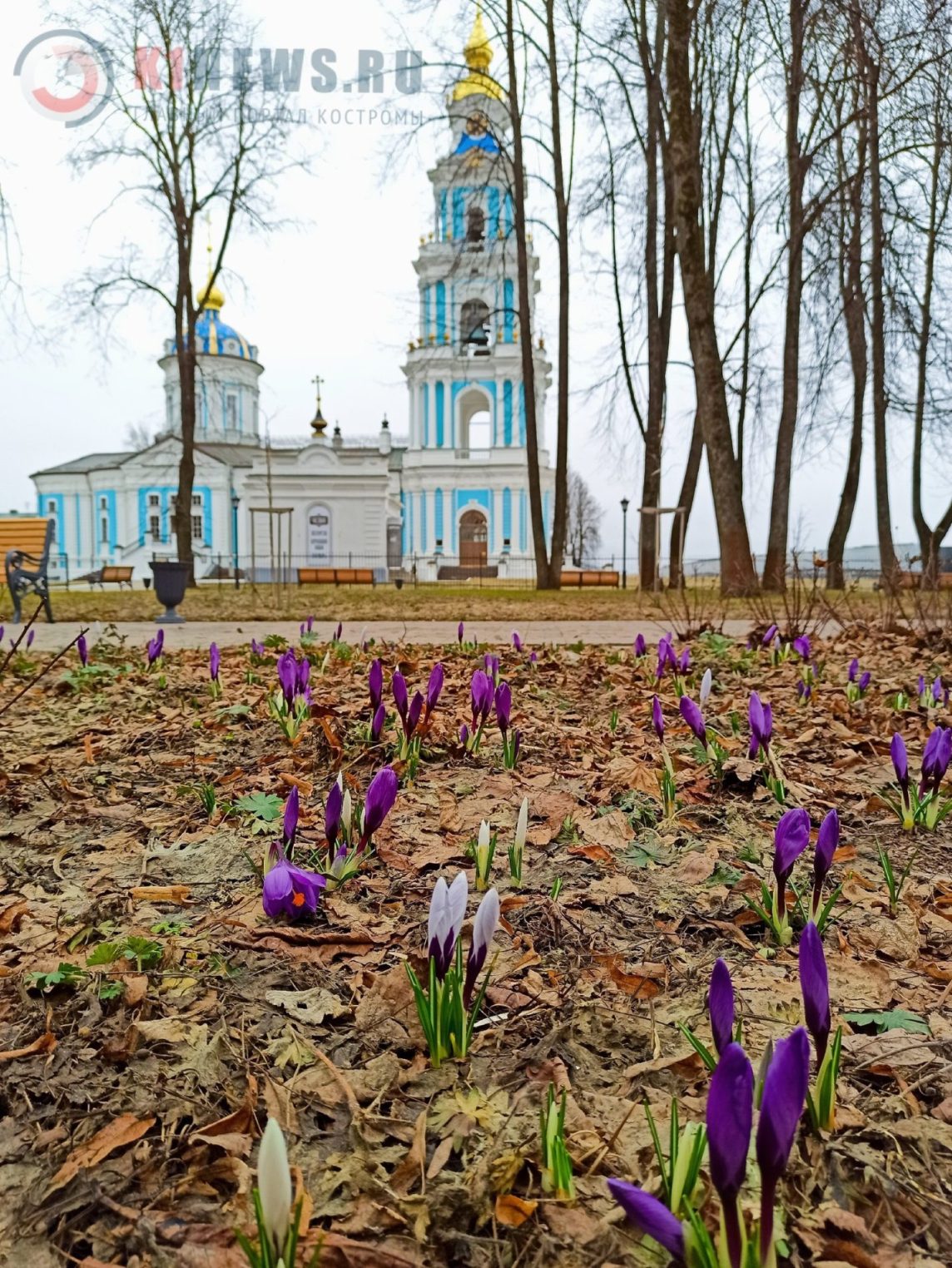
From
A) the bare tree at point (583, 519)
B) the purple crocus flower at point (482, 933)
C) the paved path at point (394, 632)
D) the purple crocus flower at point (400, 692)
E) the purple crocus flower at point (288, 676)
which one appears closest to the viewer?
the purple crocus flower at point (482, 933)

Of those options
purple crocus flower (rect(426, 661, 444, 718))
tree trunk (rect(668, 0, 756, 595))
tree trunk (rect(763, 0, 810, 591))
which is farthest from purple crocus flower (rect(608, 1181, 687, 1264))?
tree trunk (rect(763, 0, 810, 591))

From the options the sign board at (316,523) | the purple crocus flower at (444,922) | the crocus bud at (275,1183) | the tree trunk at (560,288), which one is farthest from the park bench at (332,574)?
the crocus bud at (275,1183)

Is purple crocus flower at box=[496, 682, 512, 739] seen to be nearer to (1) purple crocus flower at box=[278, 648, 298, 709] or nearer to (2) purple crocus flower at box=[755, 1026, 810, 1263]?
(1) purple crocus flower at box=[278, 648, 298, 709]

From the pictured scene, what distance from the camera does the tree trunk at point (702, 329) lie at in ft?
39.9

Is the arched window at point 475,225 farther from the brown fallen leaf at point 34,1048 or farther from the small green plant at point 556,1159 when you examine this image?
the small green plant at point 556,1159

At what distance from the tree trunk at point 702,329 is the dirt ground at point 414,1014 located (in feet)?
32.8

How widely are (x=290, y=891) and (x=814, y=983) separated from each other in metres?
0.90

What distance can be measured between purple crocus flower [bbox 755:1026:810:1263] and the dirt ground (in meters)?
0.17

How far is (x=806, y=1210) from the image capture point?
94 centimetres

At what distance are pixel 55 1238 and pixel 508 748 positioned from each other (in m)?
1.83

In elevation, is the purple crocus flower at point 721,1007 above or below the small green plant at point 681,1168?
above

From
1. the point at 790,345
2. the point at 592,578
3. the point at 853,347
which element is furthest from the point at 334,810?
the point at 592,578

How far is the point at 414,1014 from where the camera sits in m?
1.33

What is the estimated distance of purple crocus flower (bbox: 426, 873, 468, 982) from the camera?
1.19 metres
